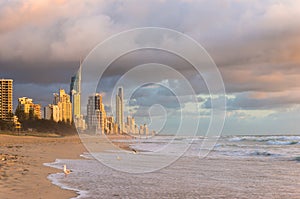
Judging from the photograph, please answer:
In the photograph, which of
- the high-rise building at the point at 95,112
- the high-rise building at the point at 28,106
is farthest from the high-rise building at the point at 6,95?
the high-rise building at the point at 95,112

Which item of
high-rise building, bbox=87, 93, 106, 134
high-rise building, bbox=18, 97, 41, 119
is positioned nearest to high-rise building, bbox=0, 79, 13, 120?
high-rise building, bbox=18, 97, 41, 119

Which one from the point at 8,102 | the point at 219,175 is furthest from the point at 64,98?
the point at 219,175

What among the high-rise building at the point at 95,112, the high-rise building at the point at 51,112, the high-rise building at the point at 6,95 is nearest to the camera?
the high-rise building at the point at 95,112

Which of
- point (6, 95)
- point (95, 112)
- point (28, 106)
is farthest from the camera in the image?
point (28, 106)

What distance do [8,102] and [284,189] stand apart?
14966cm

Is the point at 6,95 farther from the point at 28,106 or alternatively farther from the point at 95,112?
the point at 95,112

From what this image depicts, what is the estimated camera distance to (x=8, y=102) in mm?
151625

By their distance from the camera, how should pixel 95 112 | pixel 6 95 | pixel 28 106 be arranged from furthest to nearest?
pixel 28 106, pixel 6 95, pixel 95 112

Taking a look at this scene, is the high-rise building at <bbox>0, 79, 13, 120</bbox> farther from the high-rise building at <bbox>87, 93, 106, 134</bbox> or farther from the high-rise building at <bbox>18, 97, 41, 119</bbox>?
the high-rise building at <bbox>87, 93, 106, 134</bbox>

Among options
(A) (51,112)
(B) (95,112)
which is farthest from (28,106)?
(B) (95,112)

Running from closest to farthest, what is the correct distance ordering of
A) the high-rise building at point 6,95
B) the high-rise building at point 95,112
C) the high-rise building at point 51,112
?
the high-rise building at point 95,112 → the high-rise building at point 6,95 → the high-rise building at point 51,112

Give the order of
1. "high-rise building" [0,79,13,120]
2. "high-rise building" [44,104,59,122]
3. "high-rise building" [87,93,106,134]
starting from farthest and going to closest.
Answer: "high-rise building" [44,104,59,122] → "high-rise building" [0,79,13,120] → "high-rise building" [87,93,106,134]

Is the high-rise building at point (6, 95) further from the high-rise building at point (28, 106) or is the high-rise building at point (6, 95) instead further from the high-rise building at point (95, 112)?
the high-rise building at point (95, 112)

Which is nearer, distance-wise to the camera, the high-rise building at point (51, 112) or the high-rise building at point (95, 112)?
the high-rise building at point (95, 112)
